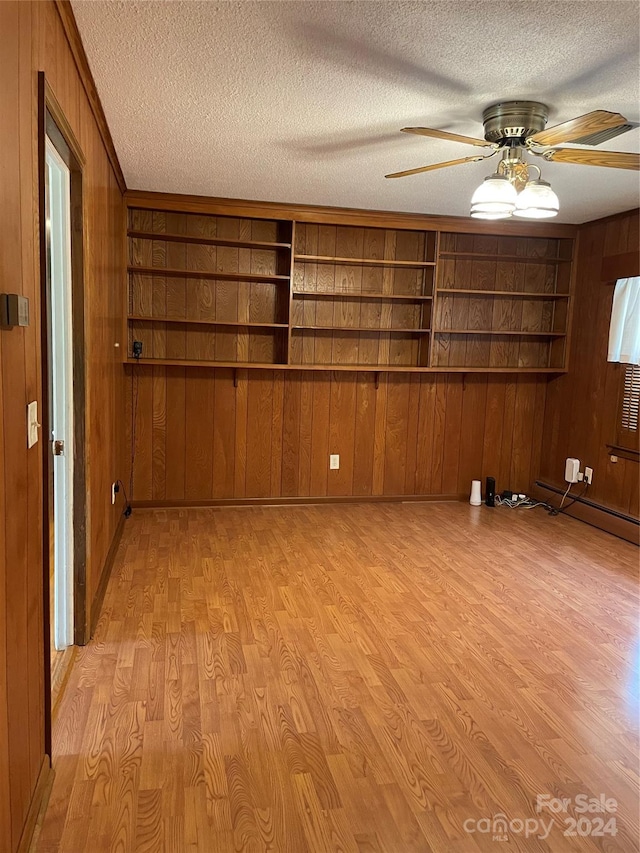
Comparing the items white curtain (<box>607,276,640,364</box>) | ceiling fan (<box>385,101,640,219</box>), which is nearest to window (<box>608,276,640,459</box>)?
white curtain (<box>607,276,640,364</box>)

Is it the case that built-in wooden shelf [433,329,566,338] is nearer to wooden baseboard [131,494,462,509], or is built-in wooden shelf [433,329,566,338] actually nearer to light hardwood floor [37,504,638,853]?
wooden baseboard [131,494,462,509]

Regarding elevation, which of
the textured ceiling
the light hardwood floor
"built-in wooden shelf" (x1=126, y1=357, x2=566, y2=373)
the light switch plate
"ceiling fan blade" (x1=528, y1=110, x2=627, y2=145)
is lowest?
the light hardwood floor

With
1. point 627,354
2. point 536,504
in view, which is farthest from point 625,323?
point 536,504

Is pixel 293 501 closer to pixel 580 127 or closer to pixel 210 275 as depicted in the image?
pixel 210 275

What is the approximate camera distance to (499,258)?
17.1ft

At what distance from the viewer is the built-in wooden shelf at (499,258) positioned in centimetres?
512

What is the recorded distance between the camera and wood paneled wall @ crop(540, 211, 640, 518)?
4605 mm

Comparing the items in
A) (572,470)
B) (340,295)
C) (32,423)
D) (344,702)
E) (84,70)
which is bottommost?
(344,702)

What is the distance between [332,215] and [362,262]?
43 cm

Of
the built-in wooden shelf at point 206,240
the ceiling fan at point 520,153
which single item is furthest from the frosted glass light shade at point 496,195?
the built-in wooden shelf at point 206,240

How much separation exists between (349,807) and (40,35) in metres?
2.38

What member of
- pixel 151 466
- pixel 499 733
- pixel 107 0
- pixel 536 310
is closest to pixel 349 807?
pixel 499 733

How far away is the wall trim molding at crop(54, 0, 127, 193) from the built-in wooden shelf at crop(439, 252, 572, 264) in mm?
2775

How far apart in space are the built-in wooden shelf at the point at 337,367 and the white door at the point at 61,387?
79.5 inches
